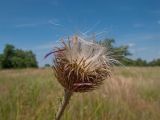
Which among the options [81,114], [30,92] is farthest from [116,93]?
[81,114]

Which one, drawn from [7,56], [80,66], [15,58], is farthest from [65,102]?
[7,56]

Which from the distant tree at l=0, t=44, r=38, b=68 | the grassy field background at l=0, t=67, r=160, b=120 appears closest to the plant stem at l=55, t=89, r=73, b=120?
the grassy field background at l=0, t=67, r=160, b=120

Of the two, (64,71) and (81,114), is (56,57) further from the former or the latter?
(81,114)

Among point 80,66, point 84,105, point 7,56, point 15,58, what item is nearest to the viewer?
point 80,66

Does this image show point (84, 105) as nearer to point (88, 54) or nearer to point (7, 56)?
point (88, 54)

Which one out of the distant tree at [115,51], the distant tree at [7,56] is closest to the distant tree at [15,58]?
the distant tree at [7,56]

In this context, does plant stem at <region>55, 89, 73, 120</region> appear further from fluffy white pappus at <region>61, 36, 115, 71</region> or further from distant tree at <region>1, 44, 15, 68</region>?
distant tree at <region>1, 44, 15, 68</region>

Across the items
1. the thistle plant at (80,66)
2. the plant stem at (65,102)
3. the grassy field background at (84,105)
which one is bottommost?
the grassy field background at (84,105)

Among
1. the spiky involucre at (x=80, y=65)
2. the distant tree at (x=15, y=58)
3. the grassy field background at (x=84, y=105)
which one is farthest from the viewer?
the distant tree at (x=15, y=58)

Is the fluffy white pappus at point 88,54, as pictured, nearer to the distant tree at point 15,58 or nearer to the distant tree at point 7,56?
the distant tree at point 15,58
